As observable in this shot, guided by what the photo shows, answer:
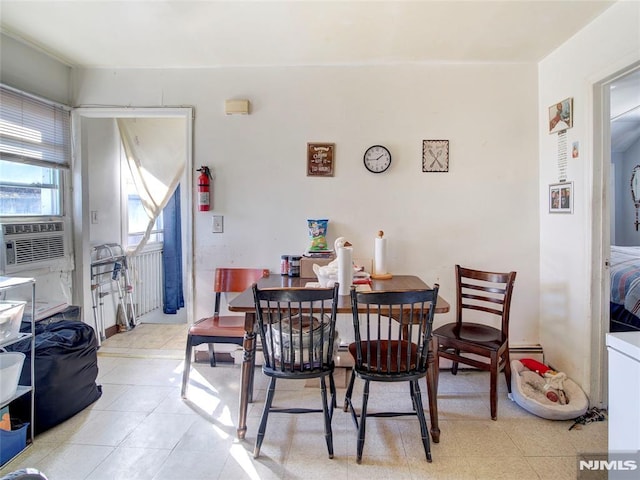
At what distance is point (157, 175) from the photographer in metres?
3.64

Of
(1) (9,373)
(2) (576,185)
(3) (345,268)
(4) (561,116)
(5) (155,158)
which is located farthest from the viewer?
(5) (155,158)

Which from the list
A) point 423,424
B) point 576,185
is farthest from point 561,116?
point 423,424

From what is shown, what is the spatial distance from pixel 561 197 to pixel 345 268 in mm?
1706

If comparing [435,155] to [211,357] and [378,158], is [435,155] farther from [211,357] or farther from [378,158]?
[211,357]

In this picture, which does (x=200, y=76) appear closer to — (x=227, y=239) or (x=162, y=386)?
(x=227, y=239)

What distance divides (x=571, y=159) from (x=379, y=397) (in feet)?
6.81

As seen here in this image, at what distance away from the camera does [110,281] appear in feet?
11.4

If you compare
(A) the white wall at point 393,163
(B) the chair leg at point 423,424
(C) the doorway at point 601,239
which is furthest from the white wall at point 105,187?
(C) the doorway at point 601,239

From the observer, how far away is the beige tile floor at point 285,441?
5.56 feet

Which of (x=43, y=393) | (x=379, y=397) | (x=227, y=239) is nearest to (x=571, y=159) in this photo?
(x=379, y=397)

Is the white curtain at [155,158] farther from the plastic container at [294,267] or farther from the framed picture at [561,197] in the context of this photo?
the framed picture at [561,197]

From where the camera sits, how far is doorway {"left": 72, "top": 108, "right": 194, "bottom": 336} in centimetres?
293

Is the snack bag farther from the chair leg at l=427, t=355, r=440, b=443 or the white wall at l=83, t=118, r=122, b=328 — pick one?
the white wall at l=83, t=118, r=122, b=328

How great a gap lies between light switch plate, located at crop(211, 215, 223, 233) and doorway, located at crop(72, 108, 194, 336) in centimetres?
20
